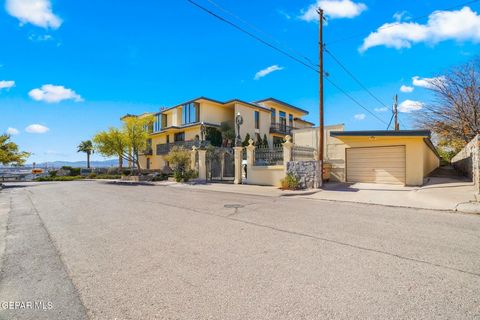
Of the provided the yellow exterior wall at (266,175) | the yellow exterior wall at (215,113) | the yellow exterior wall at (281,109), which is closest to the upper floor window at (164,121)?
the yellow exterior wall at (215,113)

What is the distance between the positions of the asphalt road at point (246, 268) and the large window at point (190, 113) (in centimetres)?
2549

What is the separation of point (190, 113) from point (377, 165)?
915 inches

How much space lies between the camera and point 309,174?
1541 cm

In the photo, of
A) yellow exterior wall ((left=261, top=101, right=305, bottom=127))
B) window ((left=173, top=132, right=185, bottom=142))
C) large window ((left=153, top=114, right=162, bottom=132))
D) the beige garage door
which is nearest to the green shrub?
the beige garage door

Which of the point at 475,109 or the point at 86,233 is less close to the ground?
the point at 475,109

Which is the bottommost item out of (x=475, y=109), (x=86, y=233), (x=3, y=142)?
(x=86, y=233)

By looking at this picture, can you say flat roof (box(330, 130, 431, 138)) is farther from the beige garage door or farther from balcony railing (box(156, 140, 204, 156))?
balcony railing (box(156, 140, 204, 156))

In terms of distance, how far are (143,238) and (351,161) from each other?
15.2 m

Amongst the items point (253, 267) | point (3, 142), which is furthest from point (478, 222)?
point (3, 142)

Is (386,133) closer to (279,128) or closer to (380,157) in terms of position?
(380,157)

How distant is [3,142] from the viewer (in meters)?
29.7

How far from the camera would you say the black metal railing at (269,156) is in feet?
56.4

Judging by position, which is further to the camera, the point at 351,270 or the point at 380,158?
the point at 380,158

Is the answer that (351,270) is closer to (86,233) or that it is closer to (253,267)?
(253,267)
